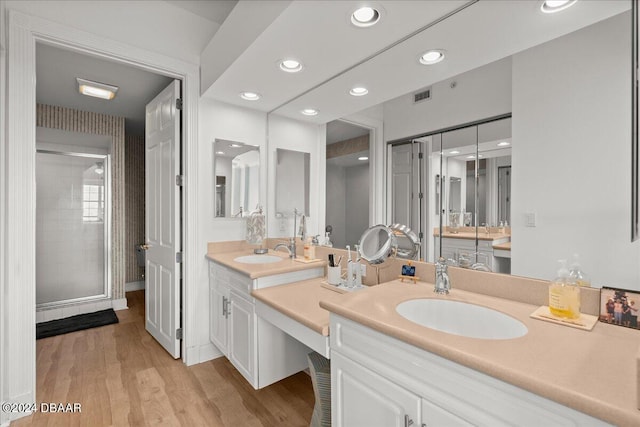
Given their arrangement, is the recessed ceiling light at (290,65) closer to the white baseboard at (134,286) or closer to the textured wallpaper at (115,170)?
the textured wallpaper at (115,170)

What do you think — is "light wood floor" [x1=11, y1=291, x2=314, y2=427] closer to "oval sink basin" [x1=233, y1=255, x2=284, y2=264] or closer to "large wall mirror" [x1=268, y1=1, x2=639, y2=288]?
"oval sink basin" [x1=233, y1=255, x2=284, y2=264]

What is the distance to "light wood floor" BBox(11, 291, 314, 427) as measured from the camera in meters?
1.78

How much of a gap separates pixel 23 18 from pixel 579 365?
3034 mm

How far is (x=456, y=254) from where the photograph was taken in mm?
1455

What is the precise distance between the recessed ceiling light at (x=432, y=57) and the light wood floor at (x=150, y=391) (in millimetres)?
2136

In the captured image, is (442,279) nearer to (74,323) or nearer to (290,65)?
(290,65)

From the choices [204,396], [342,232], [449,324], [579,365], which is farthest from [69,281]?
[579,365]

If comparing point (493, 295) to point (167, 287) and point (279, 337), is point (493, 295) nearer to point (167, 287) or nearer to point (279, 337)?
point (279, 337)

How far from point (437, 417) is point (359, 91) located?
1.73m

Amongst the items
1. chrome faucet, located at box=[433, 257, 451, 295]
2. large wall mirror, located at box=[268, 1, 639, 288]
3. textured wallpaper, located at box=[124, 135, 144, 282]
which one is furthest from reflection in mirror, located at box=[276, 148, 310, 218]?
textured wallpaper, located at box=[124, 135, 144, 282]

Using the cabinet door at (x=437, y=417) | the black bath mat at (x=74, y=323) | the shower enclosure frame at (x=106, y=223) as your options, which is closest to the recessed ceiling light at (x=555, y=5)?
the cabinet door at (x=437, y=417)

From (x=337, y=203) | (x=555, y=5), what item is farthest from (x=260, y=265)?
(x=555, y=5)

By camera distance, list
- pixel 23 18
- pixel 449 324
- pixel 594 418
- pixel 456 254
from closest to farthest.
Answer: pixel 594 418 → pixel 449 324 → pixel 456 254 → pixel 23 18

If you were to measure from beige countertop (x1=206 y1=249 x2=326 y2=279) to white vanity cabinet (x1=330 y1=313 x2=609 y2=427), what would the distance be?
0.72m
